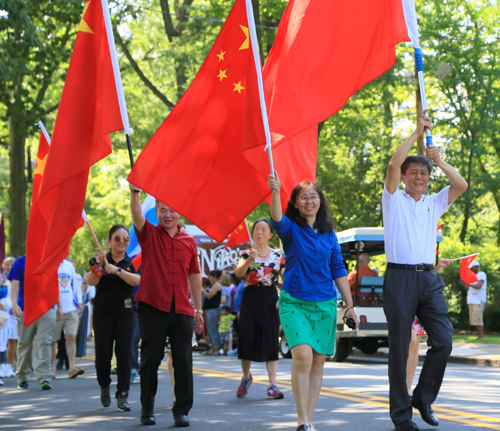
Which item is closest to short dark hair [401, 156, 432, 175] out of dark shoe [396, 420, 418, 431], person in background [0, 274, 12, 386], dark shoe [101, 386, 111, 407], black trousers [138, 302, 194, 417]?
dark shoe [396, 420, 418, 431]

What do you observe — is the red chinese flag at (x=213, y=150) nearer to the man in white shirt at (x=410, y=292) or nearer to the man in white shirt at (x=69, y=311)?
the man in white shirt at (x=410, y=292)

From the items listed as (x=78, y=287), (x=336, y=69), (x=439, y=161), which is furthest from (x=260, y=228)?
(x=78, y=287)

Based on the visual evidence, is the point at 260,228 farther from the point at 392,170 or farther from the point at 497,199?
the point at 497,199

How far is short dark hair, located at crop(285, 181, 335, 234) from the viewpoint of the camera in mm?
6699

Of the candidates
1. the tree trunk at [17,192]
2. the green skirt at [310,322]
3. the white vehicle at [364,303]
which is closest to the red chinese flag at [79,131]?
Answer: the green skirt at [310,322]

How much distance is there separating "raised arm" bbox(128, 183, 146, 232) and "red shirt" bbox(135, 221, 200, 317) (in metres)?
0.12

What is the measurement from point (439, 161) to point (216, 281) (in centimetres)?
1396

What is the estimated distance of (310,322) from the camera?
6438mm

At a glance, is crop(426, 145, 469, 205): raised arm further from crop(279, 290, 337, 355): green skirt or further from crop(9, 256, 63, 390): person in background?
crop(9, 256, 63, 390): person in background

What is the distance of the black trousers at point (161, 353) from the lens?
24.3 ft

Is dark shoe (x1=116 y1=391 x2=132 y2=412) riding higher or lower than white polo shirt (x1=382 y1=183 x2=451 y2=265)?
lower

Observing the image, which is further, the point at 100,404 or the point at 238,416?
the point at 100,404

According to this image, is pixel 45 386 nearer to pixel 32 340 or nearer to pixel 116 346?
pixel 32 340

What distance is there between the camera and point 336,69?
7316 millimetres
